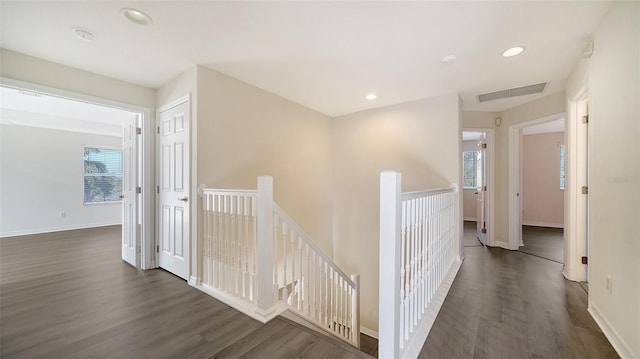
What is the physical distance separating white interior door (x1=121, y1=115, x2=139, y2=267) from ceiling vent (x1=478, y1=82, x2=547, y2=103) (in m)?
4.85

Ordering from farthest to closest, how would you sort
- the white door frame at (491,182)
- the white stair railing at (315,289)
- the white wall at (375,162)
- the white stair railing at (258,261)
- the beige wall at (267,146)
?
the white door frame at (491,182), the white wall at (375,162), the beige wall at (267,146), the white stair railing at (315,289), the white stair railing at (258,261)

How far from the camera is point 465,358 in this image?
148 cm

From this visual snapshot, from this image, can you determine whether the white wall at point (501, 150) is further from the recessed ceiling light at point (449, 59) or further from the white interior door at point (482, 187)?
the recessed ceiling light at point (449, 59)

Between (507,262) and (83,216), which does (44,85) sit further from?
(507,262)

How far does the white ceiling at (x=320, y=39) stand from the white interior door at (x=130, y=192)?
0.79 metres

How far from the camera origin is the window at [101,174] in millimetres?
5699

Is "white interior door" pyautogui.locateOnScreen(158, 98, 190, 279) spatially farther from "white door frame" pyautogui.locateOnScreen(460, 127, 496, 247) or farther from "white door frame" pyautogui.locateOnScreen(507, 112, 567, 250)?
"white door frame" pyautogui.locateOnScreen(507, 112, 567, 250)

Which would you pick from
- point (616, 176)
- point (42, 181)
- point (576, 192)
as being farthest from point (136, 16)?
point (42, 181)

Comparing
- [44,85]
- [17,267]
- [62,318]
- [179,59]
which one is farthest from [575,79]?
[17,267]

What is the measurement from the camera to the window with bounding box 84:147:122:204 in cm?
570

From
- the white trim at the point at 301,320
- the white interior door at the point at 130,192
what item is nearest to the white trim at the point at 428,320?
the white trim at the point at 301,320

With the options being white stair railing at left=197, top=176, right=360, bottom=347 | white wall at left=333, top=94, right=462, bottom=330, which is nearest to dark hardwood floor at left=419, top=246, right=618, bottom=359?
white stair railing at left=197, top=176, right=360, bottom=347

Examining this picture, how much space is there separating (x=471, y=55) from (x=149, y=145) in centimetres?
385

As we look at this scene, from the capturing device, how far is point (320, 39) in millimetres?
2025
